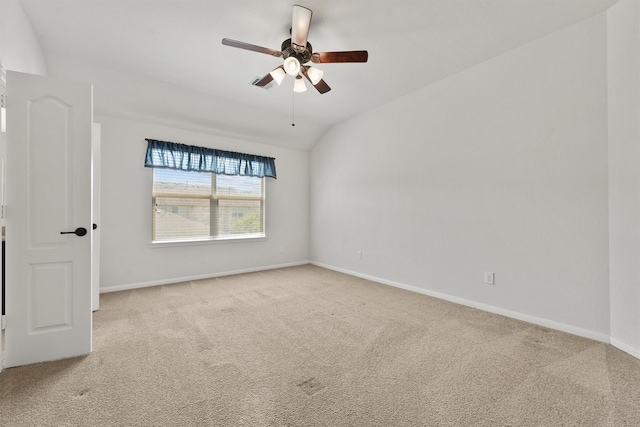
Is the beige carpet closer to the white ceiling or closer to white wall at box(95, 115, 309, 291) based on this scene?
white wall at box(95, 115, 309, 291)

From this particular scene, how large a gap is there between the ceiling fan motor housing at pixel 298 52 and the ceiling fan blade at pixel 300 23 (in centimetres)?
4

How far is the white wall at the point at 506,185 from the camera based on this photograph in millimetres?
2395

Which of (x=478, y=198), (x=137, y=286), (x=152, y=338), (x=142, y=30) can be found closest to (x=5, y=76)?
(x=142, y=30)

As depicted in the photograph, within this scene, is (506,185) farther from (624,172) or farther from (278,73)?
(278,73)

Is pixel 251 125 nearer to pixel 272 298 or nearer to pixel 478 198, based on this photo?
pixel 272 298

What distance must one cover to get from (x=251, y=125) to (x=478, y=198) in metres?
3.54

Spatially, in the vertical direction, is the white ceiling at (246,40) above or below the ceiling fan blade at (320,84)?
above

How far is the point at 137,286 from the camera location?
13.0 feet

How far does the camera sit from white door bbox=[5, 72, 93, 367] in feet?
6.36

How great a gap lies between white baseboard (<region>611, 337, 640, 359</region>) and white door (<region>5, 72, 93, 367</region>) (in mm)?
4124

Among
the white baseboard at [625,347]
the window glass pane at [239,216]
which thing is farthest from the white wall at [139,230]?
the white baseboard at [625,347]

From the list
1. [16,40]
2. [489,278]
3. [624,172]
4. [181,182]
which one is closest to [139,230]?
[181,182]

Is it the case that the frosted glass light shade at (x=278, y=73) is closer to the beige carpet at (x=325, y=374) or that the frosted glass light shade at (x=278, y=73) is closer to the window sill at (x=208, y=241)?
the beige carpet at (x=325, y=374)

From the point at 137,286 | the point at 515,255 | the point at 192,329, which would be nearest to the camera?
the point at 192,329
